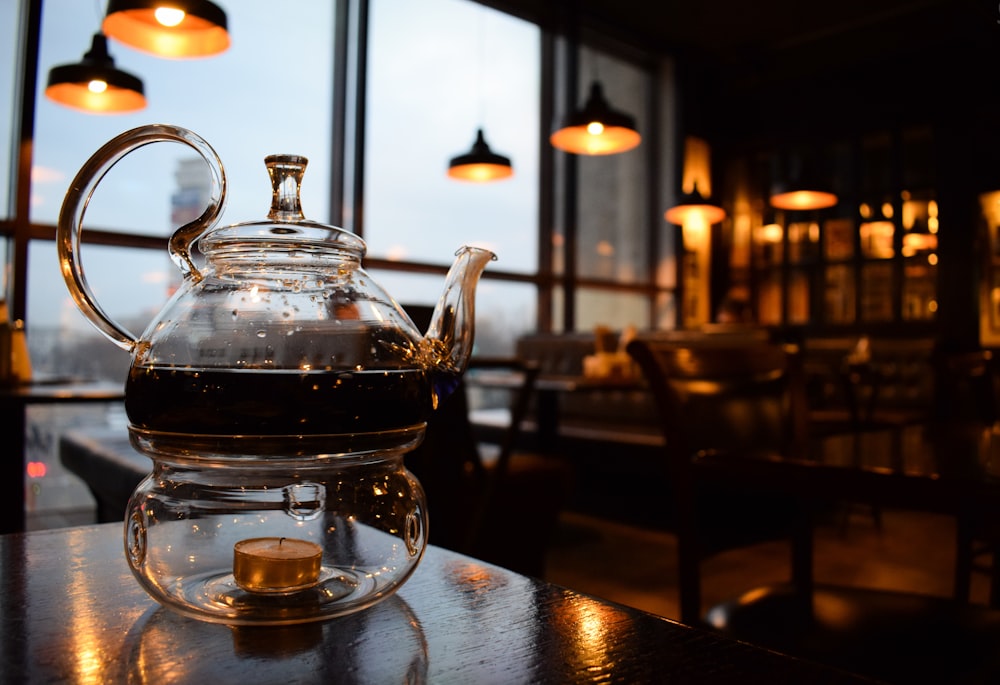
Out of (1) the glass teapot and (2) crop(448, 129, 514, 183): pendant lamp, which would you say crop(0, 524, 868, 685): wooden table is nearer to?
(1) the glass teapot

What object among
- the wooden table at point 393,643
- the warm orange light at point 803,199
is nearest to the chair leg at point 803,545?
the wooden table at point 393,643

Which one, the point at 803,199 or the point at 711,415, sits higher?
the point at 803,199

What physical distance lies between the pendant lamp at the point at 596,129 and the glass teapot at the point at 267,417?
3453 millimetres

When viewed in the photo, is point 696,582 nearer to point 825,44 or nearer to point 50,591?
point 50,591

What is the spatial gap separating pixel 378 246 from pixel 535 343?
141cm

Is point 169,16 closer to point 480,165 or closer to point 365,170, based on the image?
point 480,165

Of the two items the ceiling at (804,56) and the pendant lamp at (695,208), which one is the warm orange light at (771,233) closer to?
the ceiling at (804,56)

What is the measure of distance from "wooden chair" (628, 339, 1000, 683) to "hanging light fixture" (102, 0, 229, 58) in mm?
2123

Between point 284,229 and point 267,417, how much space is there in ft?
0.39

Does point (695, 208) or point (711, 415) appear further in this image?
point (695, 208)

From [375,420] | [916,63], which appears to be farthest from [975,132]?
[375,420]

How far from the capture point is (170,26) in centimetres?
276

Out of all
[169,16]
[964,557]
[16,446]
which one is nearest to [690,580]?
[964,557]

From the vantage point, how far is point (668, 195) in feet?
24.3
